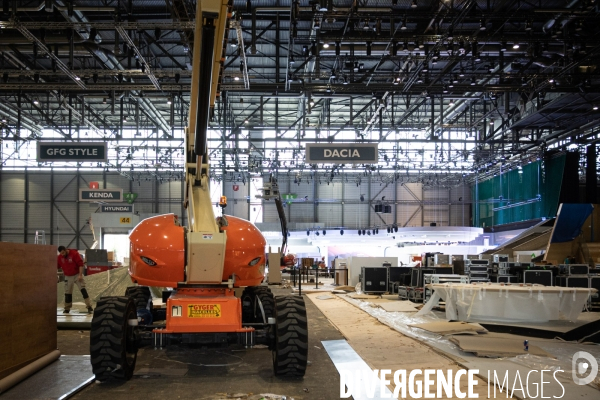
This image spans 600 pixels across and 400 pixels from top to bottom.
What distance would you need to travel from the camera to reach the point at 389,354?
913 centimetres

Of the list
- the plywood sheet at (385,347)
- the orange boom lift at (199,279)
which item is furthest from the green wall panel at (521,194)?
the orange boom lift at (199,279)

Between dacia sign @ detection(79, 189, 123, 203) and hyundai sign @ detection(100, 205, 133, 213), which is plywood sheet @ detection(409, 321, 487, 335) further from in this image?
hyundai sign @ detection(100, 205, 133, 213)

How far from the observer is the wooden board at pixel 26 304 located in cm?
682

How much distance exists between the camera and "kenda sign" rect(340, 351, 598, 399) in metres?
6.47

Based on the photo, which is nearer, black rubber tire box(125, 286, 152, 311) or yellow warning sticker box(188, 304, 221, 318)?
yellow warning sticker box(188, 304, 221, 318)

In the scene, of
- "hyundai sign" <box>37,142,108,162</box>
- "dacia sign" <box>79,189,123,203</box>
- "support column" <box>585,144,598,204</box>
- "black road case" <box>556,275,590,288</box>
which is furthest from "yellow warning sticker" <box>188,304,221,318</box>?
"support column" <box>585,144,598,204</box>

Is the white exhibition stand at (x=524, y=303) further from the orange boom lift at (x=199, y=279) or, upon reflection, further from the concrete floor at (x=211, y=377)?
the orange boom lift at (x=199, y=279)

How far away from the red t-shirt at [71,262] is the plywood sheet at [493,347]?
30.5 ft

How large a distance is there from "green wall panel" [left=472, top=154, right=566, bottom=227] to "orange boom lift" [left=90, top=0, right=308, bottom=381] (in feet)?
101

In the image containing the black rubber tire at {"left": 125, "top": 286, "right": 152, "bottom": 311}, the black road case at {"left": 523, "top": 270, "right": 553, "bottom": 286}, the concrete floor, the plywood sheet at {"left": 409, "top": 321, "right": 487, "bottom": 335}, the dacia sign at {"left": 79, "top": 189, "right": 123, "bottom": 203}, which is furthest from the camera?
the dacia sign at {"left": 79, "top": 189, "right": 123, "bottom": 203}

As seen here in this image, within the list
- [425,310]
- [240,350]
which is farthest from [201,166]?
[425,310]

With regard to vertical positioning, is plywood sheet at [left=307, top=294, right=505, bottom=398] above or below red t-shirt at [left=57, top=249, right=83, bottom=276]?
below

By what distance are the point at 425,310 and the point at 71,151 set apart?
45.2 feet

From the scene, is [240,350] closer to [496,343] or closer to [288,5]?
[496,343]
